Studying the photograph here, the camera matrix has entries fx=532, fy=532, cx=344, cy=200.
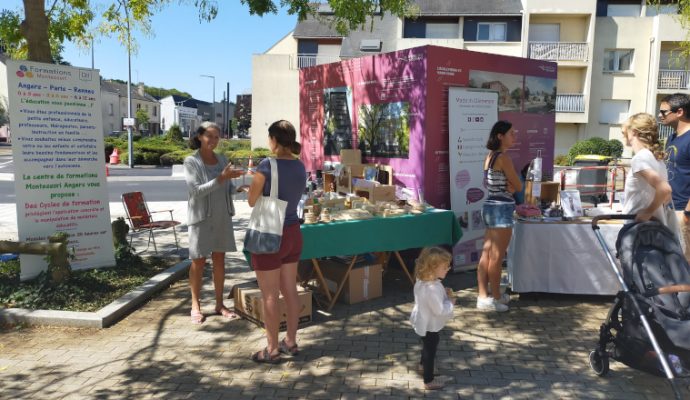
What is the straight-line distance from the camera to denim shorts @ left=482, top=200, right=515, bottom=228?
512 cm

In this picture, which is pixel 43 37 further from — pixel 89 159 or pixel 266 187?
pixel 266 187

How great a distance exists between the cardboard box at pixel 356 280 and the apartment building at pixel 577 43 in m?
23.6

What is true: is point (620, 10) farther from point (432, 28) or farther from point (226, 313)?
point (226, 313)

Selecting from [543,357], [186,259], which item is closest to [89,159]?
[186,259]

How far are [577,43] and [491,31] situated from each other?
14.3 feet

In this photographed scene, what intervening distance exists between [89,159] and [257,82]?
80.8 ft

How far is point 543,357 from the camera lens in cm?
428

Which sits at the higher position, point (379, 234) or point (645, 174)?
point (645, 174)

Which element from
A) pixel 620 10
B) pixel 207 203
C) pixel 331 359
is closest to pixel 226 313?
pixel 207 203

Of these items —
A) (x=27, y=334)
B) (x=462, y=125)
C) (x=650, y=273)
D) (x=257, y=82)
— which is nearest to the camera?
(x=650, y=273)

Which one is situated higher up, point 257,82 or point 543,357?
point 257,82

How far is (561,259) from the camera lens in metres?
5.58

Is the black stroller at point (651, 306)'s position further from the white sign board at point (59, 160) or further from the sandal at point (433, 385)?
the white sign board at point (59, 160)

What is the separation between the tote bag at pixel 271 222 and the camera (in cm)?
378
